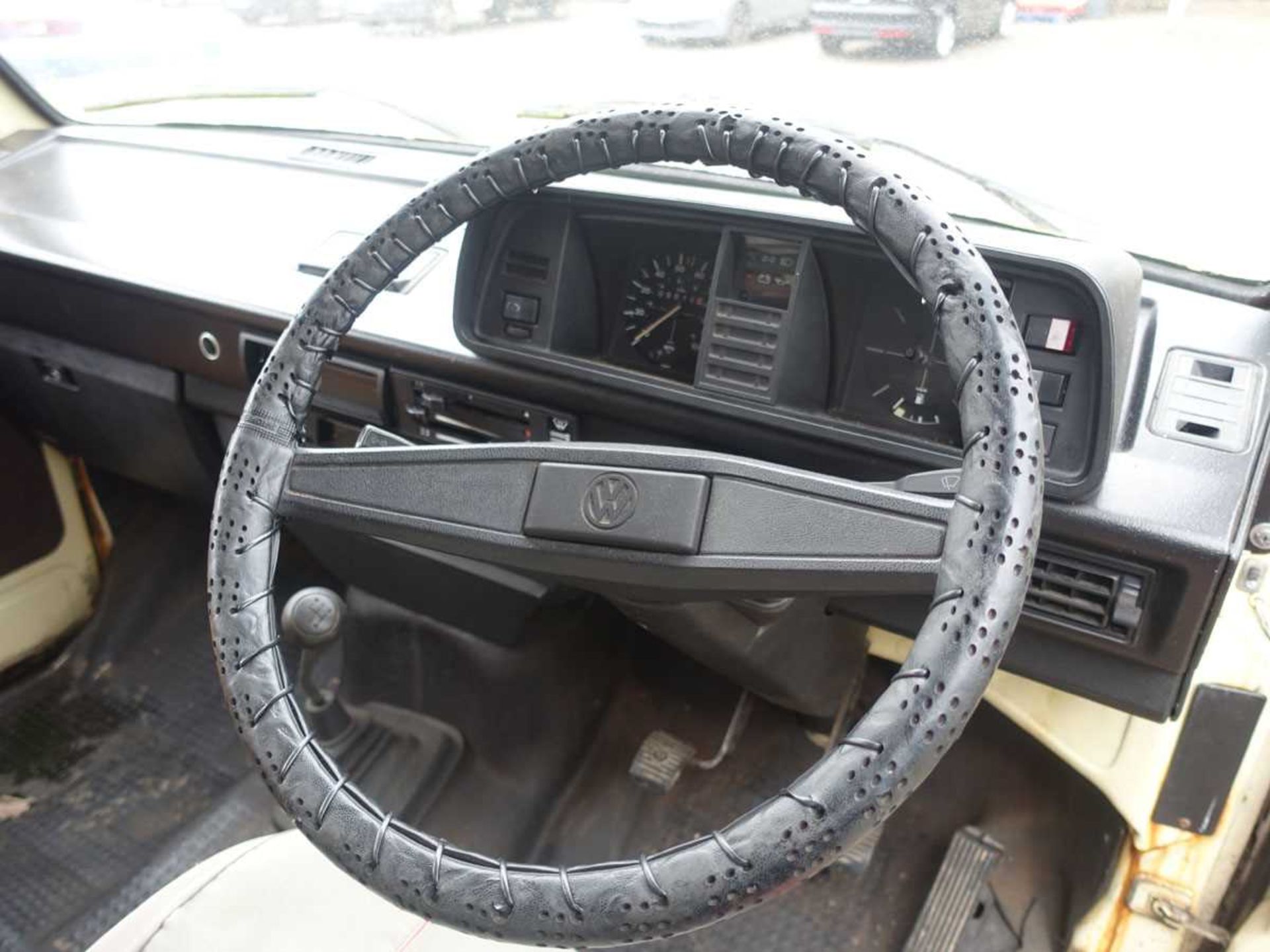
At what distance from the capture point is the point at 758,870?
80 cm

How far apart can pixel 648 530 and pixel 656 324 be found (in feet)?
1.98

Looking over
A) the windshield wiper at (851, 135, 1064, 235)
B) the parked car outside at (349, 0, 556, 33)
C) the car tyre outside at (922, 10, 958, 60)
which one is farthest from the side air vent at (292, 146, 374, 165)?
the car tyre outside at (922, 10, 958, 60)

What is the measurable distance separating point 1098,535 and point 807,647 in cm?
61

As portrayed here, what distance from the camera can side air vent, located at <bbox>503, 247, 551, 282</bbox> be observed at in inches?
59.6

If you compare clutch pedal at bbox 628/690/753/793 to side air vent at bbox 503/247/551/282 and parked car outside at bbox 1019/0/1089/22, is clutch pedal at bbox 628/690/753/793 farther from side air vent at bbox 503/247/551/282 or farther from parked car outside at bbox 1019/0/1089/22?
parked car outside at bbox 1019/0/1089/22

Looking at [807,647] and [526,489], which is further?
[807,647]

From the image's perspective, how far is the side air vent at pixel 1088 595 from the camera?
1.28 metres

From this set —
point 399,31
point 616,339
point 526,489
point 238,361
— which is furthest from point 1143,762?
point 399,31

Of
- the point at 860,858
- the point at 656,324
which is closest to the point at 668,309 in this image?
the point at 656,324

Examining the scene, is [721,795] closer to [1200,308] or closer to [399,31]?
[1200,308]

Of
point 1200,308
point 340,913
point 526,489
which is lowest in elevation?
point 340,913

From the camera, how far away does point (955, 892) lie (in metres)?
1.89

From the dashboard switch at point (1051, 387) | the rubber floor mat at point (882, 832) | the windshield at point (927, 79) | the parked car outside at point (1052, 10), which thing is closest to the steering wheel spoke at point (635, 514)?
the windshield at point (927, 79)

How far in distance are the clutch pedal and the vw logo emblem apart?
46.8 inches
